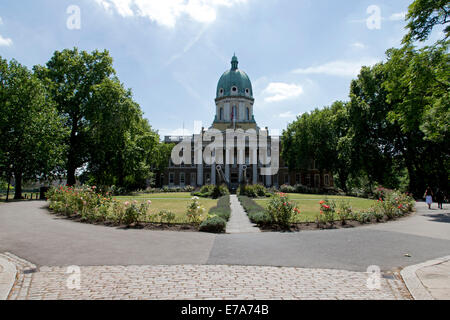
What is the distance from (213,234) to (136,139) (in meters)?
31.6

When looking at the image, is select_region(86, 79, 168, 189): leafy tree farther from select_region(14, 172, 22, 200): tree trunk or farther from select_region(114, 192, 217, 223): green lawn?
select_region(114, 192, 217, 223): green lawn

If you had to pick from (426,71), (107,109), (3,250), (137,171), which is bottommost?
(3,250)

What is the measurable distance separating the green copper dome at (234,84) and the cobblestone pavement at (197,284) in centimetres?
6231

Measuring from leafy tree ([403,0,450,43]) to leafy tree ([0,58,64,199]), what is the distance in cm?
2890

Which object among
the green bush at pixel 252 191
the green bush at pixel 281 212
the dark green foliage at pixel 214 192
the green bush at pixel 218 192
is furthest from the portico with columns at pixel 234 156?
the green bush at pixel 281 212

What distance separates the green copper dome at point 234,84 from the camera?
6594 centimetres

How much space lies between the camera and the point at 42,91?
2573cm

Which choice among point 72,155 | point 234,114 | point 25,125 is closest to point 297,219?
point 25,125

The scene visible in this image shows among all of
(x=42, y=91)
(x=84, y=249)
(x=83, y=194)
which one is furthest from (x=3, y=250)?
(x=42, y=91)

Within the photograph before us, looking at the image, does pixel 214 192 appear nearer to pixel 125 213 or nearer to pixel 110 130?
pixel 110 130

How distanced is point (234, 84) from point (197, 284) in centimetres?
6480

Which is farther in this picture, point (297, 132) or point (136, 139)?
point (297, 132)
